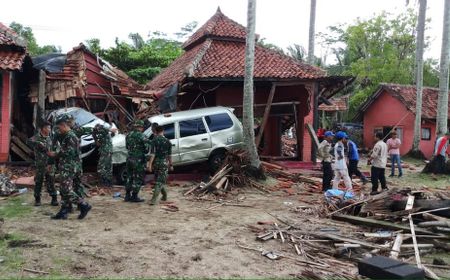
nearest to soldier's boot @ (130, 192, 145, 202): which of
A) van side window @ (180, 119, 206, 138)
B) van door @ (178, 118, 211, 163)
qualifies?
van door @ (178, 118, 211, 163)

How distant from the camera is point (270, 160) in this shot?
14586 millimetres

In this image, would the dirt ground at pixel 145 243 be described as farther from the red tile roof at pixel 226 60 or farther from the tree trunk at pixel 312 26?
the tree trunk at pixel 312 26

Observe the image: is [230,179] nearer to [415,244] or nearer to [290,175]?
[290,175]

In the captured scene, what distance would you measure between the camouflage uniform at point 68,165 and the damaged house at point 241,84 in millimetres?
7153

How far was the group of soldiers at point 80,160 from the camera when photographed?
699cm

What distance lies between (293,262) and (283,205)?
146 inches

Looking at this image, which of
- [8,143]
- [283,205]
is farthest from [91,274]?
[8,143]

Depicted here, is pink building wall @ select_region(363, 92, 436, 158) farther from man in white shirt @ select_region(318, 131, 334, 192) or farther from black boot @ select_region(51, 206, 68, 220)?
black boot @ select_region(51, 206, 68, 220)

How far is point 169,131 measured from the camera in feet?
37.4

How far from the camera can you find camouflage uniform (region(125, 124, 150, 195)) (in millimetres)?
8812

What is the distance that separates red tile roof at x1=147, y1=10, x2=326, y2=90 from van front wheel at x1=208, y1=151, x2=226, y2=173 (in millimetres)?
3453

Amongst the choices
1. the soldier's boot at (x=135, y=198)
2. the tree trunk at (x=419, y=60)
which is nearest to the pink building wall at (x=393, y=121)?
the tree trunk at (x=419, y=60)

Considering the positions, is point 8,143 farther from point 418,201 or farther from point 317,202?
point 418,201

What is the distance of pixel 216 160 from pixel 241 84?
5194 millimetres
